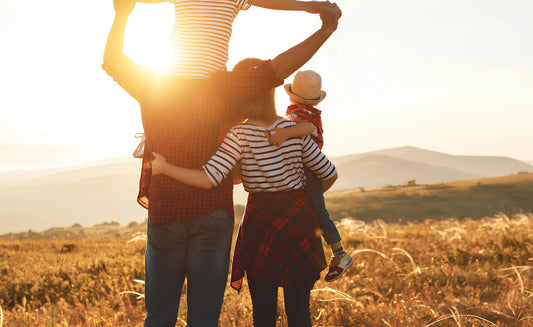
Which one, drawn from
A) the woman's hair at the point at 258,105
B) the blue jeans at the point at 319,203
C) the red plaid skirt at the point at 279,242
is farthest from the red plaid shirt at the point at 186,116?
the blue jeans at the point at 319,203

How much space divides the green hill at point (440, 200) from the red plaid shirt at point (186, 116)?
31.2m

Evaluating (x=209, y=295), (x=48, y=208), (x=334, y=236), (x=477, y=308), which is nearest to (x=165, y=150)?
(x=209, y=295)

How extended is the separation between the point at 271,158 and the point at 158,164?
0.75 metres

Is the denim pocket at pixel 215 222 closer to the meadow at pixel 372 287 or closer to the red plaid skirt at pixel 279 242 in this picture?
the red plaid skirt at pixel 279 242

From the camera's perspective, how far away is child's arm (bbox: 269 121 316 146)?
254cm

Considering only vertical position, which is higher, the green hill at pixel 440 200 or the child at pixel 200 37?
the child at pixel 200 37

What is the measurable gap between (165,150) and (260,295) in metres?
1.27

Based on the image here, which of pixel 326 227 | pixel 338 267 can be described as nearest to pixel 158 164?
pixel 326 227

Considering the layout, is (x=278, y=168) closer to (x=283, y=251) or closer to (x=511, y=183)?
(x=283, y=251)

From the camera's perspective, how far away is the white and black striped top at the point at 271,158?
2.56 meters

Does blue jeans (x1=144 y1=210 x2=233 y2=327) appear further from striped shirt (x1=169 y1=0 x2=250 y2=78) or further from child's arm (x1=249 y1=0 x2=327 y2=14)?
child's arm (x1=249 y1=0 x2=327 y2=14)

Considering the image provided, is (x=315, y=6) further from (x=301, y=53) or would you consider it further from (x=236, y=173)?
(x=236, y=173)

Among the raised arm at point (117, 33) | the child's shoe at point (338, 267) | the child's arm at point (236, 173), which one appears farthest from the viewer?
the child's shoe at point (338, 267)

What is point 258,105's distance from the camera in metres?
2.58
